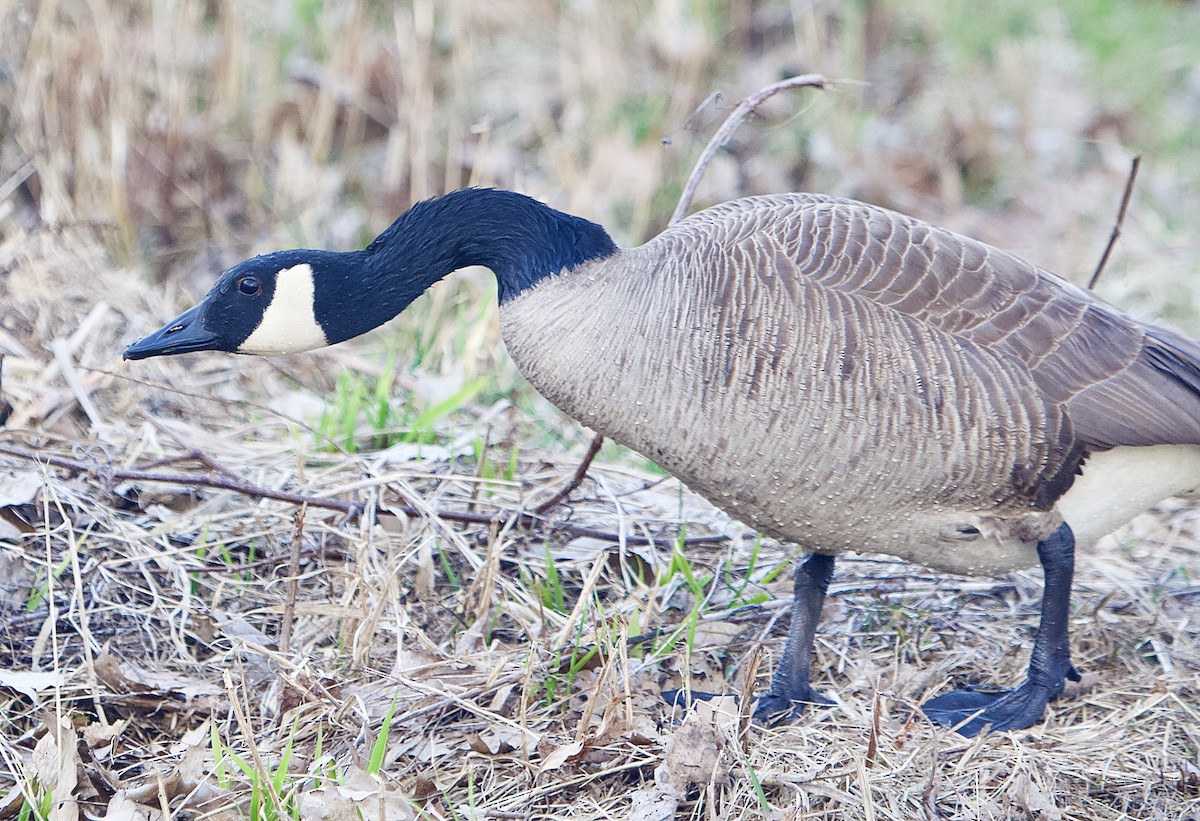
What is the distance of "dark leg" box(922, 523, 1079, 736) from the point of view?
3271 mm

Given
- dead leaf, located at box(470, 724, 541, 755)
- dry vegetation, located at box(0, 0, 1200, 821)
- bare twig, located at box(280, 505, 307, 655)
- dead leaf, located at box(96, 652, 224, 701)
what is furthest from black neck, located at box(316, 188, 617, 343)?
dead leaf, located at box(470, 724, 541, 755)

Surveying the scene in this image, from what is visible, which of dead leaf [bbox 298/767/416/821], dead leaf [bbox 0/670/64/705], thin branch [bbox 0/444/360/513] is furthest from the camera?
thin branch [bbox 0/444/360/513]

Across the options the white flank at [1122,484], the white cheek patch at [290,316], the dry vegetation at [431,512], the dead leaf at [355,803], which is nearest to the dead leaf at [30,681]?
the dry vegetation at [431,512]

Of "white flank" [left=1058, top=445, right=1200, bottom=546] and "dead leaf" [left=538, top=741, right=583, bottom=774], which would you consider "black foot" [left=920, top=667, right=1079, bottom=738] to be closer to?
"white flank" [left=1058, top=445, right=1200, bottom=546]

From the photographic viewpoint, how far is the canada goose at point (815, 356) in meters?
2.99

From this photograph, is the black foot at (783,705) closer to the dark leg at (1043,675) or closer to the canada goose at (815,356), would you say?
the canada goose at (815,356)

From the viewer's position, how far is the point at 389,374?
448cm

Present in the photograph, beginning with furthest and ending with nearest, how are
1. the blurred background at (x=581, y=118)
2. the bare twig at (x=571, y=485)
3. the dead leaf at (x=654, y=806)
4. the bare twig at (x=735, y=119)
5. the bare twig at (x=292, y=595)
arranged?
the blurred background at (x=581, y=118)
the bare twig at (x=571, y=485)
the bare twig at (x=735, y=119)
the bare twig at (x=292, y=595)
the dead leaf at (x=654, y=806)

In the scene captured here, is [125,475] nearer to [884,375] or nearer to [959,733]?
[884,375]

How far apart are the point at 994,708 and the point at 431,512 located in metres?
1.63

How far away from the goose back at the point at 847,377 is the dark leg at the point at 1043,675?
8 centimetres

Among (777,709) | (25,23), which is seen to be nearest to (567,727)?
(777,709)

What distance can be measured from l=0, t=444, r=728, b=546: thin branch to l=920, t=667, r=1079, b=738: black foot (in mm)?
951

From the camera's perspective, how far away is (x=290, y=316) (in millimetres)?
3104
